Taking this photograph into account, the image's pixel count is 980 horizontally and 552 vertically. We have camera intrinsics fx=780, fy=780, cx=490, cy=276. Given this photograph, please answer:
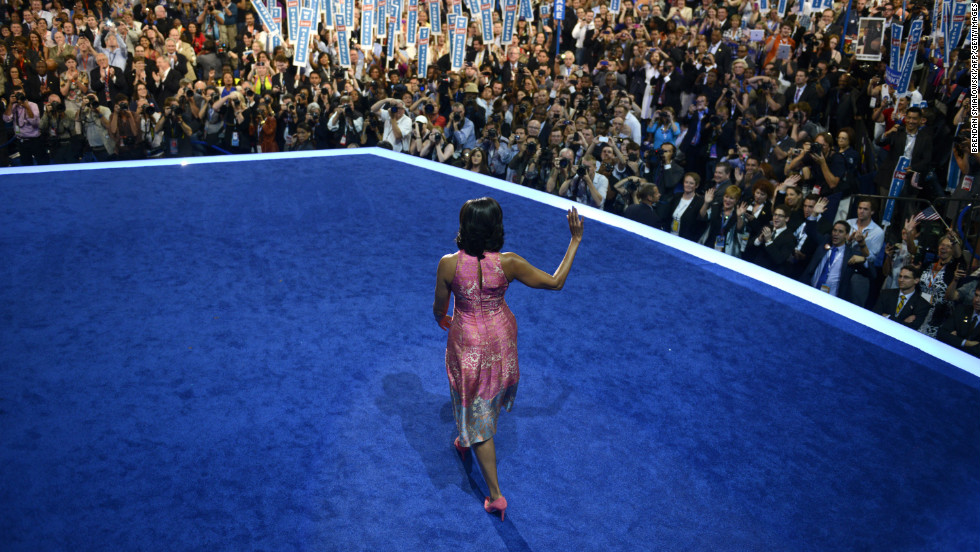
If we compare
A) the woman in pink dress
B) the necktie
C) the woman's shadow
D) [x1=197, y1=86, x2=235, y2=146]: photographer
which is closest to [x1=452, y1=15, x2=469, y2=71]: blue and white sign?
[x1=197, y1=86, x2=235, y2=146]: photographer

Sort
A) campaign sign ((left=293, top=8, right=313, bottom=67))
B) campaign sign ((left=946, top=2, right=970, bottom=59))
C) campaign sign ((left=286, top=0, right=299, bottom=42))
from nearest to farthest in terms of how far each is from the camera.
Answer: campaign sign ((left=946, top=2, right=970, bottom=59)) → campaign sign ((left=293, top=8, right=313, bottom=67)) → campaign sign ((left=286, top=0, right=299, bottom=42))

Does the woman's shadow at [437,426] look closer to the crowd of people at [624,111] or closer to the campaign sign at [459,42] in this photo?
the crowd of people at [624,111]

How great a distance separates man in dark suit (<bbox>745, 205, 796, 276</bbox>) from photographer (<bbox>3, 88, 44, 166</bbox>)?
26.2 ft

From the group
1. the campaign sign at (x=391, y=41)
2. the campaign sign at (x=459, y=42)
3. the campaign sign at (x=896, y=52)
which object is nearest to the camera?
the campaign sign at (x=896, y=52)

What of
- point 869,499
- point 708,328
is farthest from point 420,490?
point 708,328

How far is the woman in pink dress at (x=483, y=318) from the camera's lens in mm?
3018

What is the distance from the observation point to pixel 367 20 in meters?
10.4

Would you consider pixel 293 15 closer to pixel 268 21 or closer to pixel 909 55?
pixel 268 21

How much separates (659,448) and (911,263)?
9.30ft

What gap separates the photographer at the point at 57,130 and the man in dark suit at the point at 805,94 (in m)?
8.09

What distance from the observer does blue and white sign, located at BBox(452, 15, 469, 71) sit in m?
10.4

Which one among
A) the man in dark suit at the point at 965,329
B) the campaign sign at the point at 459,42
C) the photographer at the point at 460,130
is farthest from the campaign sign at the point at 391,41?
the man in dark suit at the point at 965,329

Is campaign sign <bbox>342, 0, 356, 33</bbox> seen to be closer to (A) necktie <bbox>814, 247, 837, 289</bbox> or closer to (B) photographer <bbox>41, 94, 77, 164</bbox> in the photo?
(B) photographer <bbox>41, 94, 77, 164</bbox>

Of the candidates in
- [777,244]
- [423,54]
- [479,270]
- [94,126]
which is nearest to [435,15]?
[423,54]
